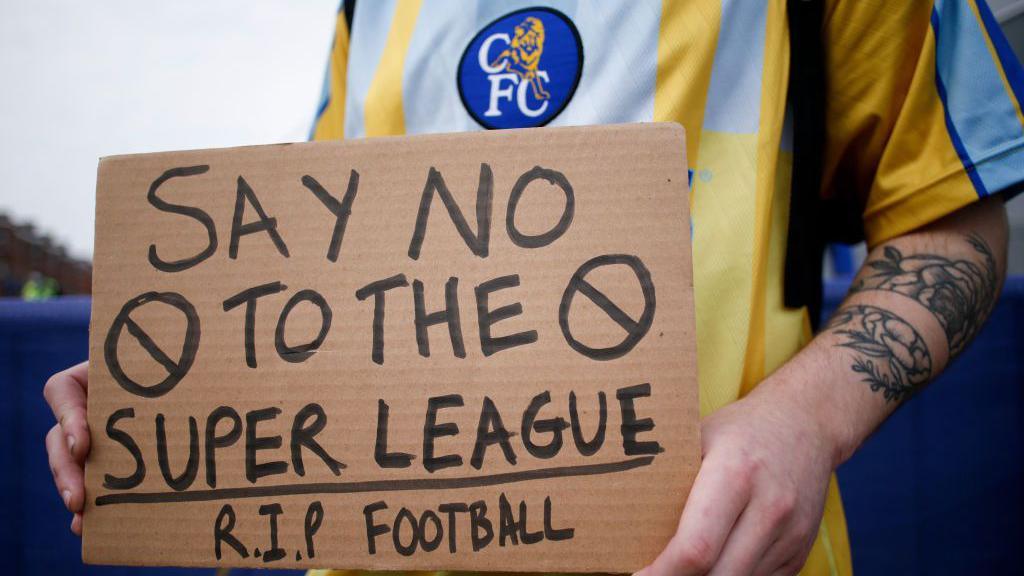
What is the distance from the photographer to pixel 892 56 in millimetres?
598

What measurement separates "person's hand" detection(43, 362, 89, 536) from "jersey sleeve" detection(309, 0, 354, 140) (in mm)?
477

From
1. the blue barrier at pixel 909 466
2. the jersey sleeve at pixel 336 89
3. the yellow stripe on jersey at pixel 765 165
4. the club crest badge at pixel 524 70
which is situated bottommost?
the blue barrier at pixel 909 466

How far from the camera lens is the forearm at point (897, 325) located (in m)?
0.53

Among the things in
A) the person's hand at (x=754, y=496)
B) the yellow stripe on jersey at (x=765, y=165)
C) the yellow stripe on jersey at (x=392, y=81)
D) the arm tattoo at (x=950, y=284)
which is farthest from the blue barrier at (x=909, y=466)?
the yellow stripe on jersey at (x=392, y=81)

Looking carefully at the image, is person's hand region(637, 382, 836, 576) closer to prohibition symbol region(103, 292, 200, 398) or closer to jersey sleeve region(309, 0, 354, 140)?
prohibition symbol region(103, 292, 200, 398)

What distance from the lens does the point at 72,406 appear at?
0.58 metres

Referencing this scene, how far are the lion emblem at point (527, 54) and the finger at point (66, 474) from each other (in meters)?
0.62

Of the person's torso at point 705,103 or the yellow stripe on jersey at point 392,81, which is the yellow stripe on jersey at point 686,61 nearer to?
the person's torso at point 705,103

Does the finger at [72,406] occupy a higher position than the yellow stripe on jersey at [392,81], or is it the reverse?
the yellow stripe on jersey at [392,81]

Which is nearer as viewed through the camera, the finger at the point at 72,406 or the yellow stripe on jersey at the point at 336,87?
the finger at the point at 72,406

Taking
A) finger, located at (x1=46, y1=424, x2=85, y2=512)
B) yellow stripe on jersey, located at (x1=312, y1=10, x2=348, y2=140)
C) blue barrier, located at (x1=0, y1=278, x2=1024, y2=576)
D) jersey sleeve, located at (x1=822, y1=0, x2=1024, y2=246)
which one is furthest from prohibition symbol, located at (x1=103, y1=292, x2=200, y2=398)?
blue barrier, located at (x1=0, y1=278, x2=1024, y2=576)

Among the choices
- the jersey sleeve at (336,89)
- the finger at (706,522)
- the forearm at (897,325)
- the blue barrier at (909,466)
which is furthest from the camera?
the blue barrier at (909,466)

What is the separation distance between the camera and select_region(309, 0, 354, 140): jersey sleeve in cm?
86

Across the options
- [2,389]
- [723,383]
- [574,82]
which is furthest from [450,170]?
[2,389]
